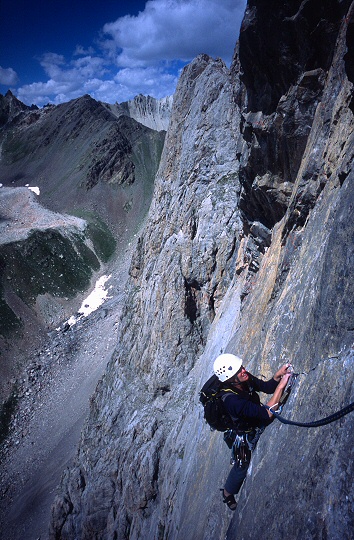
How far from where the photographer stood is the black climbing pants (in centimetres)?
693

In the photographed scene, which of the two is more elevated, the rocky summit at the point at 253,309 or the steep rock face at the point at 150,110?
the steep rock face at the point at 150,110

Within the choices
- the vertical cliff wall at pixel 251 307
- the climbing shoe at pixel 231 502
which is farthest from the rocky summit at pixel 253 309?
the climbing shoe at pixel 231 502

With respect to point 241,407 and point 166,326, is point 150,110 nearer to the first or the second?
point 166,326

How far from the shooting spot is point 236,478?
700 cm

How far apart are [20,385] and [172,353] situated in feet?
123

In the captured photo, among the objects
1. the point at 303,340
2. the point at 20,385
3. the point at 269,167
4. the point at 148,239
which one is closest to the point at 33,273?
the point at 20,385

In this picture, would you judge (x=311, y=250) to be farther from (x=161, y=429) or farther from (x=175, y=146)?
(x=175, y=146)

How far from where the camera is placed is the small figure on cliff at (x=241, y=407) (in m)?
6.21

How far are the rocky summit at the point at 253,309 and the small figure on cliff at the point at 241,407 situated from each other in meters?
0.28

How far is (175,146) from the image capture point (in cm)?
3238

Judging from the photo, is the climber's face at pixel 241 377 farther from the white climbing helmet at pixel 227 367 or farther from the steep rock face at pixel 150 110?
the steep rock face at pixel 150 110

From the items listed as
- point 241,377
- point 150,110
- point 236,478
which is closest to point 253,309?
point 241,377

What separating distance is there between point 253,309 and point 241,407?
19.7 feet

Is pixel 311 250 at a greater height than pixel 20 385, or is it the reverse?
pixel 311 250
